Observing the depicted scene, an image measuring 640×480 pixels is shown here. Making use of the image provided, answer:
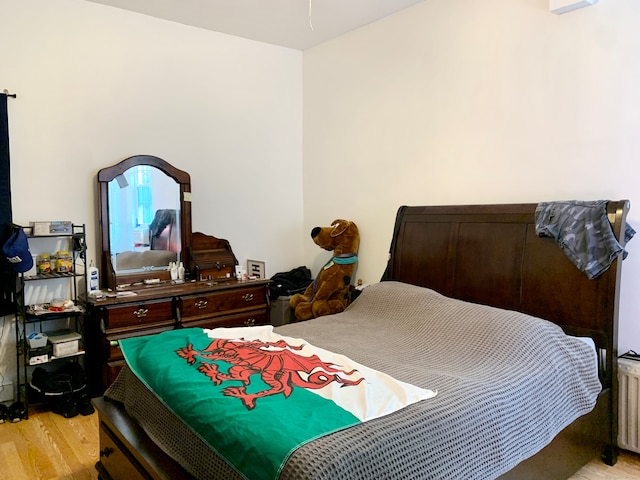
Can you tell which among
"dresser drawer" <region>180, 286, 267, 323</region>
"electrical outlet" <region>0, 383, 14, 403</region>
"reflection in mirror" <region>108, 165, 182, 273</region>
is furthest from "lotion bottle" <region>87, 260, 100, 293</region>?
"electrical outlet" <region>0, 383, 14, 403</region>

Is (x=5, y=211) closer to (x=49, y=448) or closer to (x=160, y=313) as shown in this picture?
(x=160, y=313)

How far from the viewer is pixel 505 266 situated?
2.78 m

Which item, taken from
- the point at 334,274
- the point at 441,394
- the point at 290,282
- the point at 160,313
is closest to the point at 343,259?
the point at 334,274

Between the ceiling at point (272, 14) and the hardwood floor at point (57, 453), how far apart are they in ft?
9.00

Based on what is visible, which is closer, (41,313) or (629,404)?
(629,404)

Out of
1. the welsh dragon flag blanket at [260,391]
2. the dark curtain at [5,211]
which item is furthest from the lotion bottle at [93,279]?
the welsh dragon flag blanket at [260,391]

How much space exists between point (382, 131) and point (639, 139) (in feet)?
5.75

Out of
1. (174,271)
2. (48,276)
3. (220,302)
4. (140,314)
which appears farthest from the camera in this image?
(174,271)

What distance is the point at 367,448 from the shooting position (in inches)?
55.8

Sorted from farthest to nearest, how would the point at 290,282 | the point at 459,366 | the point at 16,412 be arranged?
the point at 290,282, the point at 16,412, the point at 459,366

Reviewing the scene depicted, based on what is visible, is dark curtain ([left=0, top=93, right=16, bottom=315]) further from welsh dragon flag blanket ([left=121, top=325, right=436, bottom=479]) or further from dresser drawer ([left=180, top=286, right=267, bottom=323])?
welsh dragon flag blanket ([left=121, top=325, right=436, bottom=479])

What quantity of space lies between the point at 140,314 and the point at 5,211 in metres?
1.03

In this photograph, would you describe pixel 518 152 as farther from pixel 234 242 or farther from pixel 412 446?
pixel 234 242

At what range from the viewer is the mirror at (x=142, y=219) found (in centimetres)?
339
